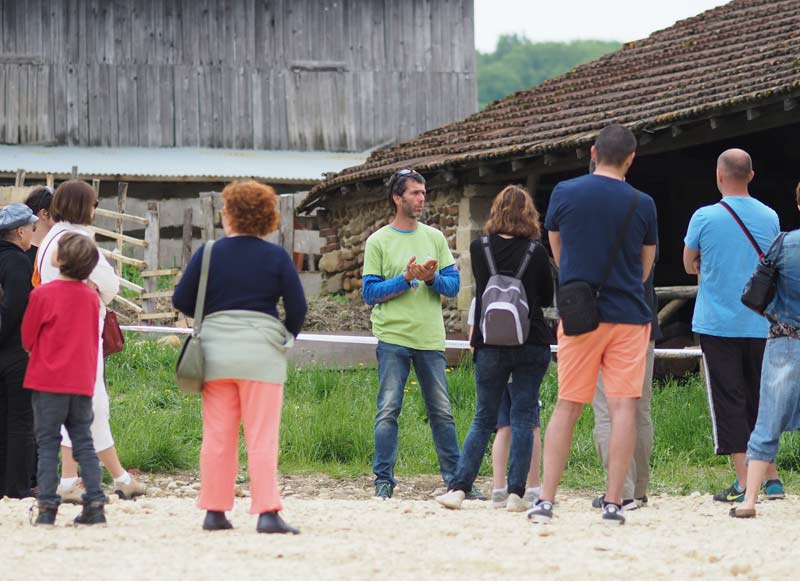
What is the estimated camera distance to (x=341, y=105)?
2333 centimetres

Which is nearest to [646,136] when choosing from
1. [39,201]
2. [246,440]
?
[39,201]

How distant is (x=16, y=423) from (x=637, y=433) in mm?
3313

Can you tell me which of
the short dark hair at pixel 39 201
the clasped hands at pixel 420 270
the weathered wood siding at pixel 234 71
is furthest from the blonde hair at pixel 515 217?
the weathered wood siding at pixel 234 71

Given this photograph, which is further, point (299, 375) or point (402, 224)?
point (299, 375)

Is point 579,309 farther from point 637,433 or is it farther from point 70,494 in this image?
point 70,494

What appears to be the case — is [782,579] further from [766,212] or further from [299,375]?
[299,375]

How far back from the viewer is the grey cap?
681 centimetres

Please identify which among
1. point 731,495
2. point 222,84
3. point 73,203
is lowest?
point 731,495

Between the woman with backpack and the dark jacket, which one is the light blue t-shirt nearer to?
the woman with backpack

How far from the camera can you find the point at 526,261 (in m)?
6.57

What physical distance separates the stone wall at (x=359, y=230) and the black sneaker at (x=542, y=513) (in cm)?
765

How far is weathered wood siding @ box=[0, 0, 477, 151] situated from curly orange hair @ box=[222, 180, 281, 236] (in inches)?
683

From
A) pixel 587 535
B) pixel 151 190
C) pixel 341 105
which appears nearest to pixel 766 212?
pixel 587 535

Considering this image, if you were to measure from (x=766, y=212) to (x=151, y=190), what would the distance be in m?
15.3
